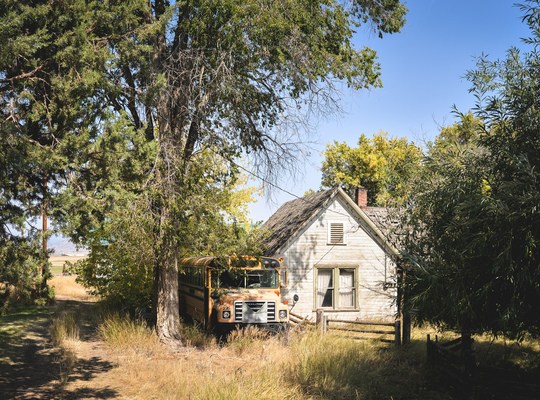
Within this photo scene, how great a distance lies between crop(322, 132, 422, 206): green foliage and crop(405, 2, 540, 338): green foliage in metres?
35.7

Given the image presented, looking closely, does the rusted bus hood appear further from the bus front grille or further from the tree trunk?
the tree trunk

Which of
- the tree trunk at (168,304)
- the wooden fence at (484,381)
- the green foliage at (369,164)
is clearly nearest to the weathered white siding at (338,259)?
the tree trunk at (168,304)

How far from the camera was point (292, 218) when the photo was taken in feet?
86.2

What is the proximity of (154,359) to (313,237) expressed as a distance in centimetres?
1193

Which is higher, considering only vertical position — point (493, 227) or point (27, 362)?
point (493, 227)

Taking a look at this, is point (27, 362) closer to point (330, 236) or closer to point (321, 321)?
point (321, 321)

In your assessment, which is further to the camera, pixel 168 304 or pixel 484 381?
pixel 168 304

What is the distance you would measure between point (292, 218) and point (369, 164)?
78.7 ft

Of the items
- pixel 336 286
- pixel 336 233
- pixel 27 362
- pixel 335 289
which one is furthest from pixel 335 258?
pixel 27 362

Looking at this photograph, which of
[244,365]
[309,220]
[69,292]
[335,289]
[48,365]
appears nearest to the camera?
[244,365]

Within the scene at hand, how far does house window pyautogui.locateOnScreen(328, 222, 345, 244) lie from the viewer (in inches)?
969

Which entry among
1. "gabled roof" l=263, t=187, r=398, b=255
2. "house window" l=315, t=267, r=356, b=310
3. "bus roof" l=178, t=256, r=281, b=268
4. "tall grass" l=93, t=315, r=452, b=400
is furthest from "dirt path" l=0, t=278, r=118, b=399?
"house window" l=315, t=267, r=356, b=310

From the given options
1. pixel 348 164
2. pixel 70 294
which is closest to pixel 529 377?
pixel 70 294

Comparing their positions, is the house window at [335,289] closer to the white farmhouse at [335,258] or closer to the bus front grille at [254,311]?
the white farmhouse at [335,258]
